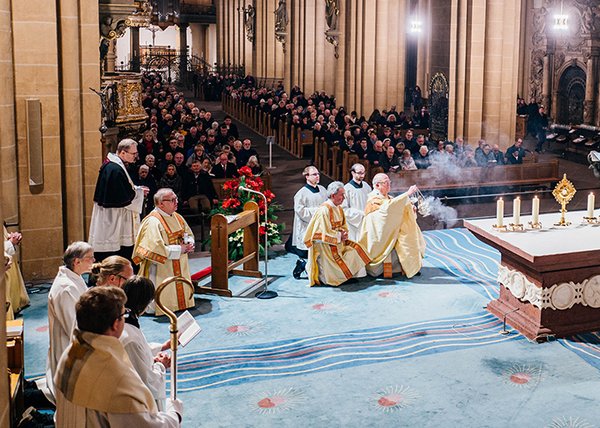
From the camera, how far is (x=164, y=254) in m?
9.27

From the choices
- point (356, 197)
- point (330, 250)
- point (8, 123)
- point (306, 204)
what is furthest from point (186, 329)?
point (356, 197)

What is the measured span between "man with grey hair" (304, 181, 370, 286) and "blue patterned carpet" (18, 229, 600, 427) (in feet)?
0.73

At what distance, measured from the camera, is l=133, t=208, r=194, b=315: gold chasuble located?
927 cm

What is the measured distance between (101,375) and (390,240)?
24.0 feet

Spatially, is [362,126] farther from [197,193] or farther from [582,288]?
[582,288]

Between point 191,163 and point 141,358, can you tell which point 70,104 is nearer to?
point 191,163

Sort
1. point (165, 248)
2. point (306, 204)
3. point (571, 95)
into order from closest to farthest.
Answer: point (165, 248) < point (306, 204) < point (571, 95)

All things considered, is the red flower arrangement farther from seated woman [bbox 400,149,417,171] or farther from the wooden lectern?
seated woman [bbox 400,149,417,171]

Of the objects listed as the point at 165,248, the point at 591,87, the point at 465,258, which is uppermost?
the point at 591,87

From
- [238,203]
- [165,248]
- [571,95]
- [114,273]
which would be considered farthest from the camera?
[571,95]

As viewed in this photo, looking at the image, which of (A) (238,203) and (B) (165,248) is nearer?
(B) (165,248)

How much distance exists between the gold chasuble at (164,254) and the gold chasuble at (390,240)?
2.64m

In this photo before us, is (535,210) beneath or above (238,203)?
above

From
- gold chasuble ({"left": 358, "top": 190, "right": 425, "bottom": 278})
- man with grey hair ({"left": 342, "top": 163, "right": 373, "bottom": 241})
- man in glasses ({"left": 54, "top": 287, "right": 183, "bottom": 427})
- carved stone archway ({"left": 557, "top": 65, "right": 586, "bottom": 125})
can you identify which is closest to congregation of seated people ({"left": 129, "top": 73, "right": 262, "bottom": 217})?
man with grey hair ({"left": 342, "top": 163, "right": 373, "bottom": 241})
